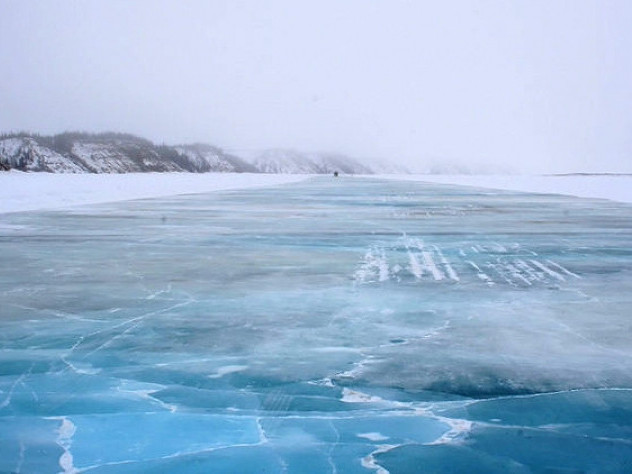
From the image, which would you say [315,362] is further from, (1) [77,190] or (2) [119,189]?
(2) [119,189]

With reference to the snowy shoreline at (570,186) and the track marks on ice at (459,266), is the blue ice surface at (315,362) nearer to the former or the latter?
the track marks on ice at (459,266)

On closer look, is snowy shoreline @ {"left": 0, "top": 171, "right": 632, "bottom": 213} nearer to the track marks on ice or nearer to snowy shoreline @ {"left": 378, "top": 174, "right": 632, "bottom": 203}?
snowy shoreline @ {"left": 378, "top": 174, "right": 632, "bottom": 203}

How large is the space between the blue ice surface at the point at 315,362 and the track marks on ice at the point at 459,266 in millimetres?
54

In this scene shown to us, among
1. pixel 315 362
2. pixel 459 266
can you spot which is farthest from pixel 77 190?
pixel 315 362

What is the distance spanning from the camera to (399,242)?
12414mm

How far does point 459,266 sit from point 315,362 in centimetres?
482

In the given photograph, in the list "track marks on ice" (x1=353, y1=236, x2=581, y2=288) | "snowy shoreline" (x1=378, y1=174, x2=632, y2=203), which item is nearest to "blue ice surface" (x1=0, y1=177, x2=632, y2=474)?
"track marks on ice" (x1=353, y1=236, x2=581, y2=288)

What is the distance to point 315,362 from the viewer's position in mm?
4980

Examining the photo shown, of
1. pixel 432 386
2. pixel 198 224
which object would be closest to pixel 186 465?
pixel 432 386

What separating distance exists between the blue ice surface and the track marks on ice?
2.1 inches

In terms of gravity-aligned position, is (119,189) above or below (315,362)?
below

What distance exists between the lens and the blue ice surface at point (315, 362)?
3.57 metres

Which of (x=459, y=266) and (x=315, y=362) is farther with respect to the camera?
(x=459, y=266)

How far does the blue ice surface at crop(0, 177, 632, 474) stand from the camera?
357 centimetres
